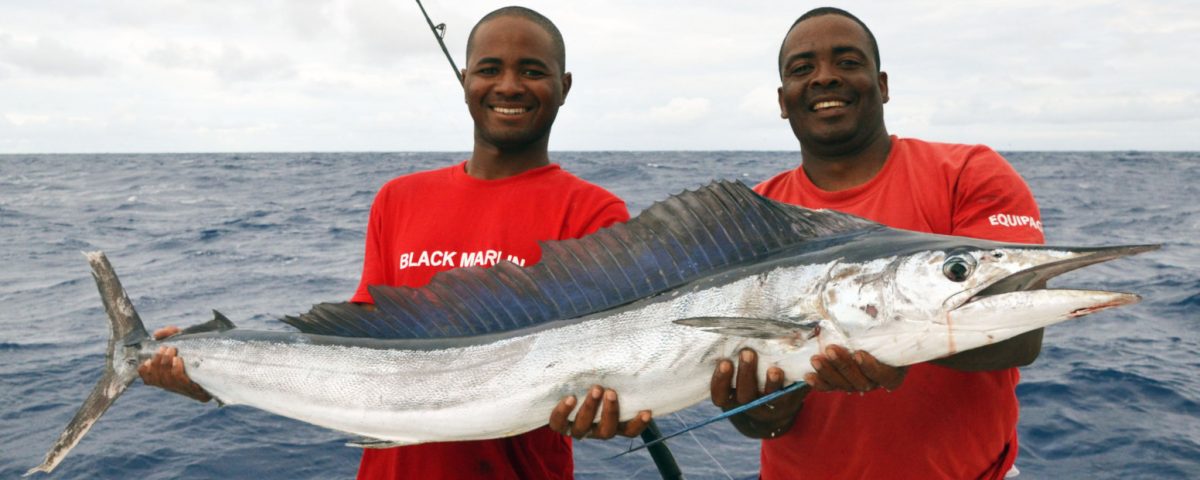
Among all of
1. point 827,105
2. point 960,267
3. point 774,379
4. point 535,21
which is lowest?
point 774,379

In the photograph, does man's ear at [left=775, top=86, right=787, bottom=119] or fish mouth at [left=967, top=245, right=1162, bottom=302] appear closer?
fish mouth at [left=967, top=245, right=1162, bottom=302]

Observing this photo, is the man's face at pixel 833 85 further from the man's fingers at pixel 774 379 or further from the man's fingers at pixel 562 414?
the man's fingers at pixel 562 414

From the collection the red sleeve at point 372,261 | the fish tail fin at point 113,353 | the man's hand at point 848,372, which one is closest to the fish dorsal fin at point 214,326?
the fish tail fin at point 113,353

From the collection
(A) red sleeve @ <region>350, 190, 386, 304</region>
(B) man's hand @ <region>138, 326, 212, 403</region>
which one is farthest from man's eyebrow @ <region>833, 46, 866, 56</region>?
(B) man's hand @ <region>138, 326, 212, 403</region>

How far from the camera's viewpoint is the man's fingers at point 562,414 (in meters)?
1.94

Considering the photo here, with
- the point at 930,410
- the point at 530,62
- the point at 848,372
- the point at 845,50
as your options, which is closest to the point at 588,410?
the point at 848,372

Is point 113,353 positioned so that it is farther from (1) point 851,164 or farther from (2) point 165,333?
(1) point 851,164

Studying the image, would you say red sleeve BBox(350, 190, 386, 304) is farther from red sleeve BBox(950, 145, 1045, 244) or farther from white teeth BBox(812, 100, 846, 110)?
red sleeve BBox(950, 145, 1045, 244)

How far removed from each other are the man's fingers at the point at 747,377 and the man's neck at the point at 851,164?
88 centimetres

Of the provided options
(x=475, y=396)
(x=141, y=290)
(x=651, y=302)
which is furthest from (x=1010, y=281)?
(x=141, y=290)

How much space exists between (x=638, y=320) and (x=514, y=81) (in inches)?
36.1

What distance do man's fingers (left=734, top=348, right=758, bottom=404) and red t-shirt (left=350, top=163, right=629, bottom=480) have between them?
70 centimetres

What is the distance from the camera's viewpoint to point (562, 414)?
1953 mm

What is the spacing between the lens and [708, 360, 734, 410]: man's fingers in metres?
1.86
